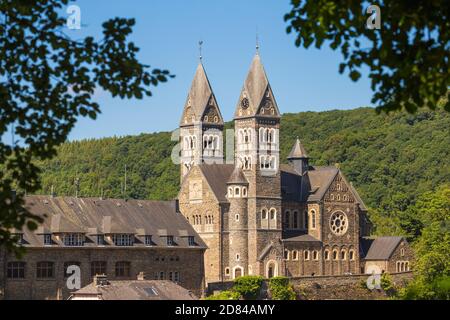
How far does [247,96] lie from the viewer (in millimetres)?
81250

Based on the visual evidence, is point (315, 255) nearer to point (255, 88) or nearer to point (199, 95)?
point (255, 88)

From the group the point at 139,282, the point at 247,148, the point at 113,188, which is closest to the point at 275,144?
the point at 247,148

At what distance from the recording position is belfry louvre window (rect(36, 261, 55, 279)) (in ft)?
216

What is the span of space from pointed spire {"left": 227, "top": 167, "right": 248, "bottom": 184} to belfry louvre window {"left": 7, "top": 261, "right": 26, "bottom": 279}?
60.1 ft

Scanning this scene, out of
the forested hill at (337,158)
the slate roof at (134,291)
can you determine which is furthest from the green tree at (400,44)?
the forested hill at (337,158)

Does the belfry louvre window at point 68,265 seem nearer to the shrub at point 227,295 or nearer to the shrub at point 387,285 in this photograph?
the shrub at point 227,295

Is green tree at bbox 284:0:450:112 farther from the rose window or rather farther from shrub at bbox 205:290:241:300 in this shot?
the rose window

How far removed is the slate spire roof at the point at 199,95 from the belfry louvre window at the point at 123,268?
17765 millimetres

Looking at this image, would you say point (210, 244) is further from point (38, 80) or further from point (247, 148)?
point (38, 80)

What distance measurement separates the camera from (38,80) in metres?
18.9

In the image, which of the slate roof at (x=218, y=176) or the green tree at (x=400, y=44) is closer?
→ the green tree at (x=400, y=44)

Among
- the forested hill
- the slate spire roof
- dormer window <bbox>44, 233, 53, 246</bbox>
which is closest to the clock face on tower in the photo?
the slate spire roof

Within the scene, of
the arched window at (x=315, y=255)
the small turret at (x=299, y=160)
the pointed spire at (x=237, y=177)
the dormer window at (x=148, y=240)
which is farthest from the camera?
the small turret at (x=299, y=160)

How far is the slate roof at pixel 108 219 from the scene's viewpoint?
66812mm
